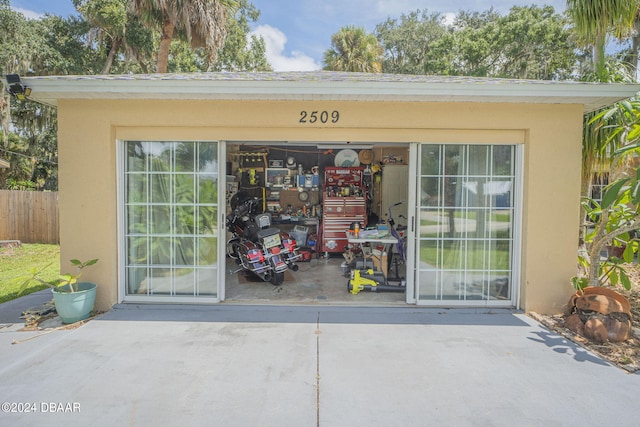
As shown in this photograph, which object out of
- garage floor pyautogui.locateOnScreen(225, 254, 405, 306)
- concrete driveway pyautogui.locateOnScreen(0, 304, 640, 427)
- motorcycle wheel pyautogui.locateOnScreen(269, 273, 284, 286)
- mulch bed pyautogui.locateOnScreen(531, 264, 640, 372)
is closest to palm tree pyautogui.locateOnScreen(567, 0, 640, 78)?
mulch bed pyautogui.locateOnScreen(531, 264, 640, 372)

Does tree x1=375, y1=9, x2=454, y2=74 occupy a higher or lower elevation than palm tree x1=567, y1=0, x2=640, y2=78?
higher

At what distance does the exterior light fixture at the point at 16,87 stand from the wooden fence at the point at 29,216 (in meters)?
7.84

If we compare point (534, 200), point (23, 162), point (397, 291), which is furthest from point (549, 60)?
point (23, 162)

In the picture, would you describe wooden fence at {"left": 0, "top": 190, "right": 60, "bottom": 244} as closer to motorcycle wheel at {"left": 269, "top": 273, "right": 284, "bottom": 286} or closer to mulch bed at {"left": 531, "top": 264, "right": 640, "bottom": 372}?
motorcycle wheel at {"left": 269, "top": 273, "right": 284, "bottom": 286}

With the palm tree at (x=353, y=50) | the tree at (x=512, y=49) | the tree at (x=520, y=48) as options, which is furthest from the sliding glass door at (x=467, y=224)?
the tree at (x=520, y=48)

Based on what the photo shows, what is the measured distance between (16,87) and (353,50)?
13003 millimetres

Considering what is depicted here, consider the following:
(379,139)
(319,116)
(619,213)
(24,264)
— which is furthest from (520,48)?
(24,264)

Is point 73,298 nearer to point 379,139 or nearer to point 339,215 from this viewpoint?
point 379,139

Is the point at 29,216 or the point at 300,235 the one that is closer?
the point at 300,235

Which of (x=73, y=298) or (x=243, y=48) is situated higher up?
(x=243, y=48)

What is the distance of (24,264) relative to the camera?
7.64m

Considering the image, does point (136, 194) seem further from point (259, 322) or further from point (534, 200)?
point (534, 200)

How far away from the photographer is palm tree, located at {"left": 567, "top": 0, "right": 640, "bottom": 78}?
502 centimetres

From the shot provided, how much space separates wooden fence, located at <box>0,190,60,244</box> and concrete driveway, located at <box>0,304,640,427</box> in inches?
314
